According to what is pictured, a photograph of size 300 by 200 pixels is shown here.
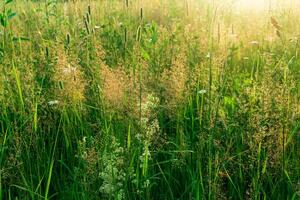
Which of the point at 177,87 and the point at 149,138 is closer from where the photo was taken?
the point at 149,138

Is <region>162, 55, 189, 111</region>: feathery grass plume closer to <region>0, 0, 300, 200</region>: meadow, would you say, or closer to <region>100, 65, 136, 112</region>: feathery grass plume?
<region>0, 0, 300, 200</region>: meadow

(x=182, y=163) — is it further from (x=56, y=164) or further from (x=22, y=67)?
(x=22, y=67)

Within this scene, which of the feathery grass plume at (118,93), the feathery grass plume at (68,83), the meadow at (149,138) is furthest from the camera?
the feathery grass plume at (68,83)

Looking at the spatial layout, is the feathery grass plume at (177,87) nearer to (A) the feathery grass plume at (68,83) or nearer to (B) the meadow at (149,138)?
(B) the meadow at (149,138)

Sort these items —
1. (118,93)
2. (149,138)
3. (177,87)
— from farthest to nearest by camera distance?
(177,87)
(118,93)
(149,138)

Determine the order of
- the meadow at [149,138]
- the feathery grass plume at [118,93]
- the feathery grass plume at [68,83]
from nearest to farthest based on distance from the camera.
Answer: the meadow at [149,138] < the feathery grass plume at [118,93] < the feathery grass plume at [68,83]

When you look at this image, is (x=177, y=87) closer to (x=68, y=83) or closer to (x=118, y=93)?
(x=118, y=93)

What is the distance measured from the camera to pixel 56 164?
2092 millimetres

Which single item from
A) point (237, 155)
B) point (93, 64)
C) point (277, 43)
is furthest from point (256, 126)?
point (277, 43)

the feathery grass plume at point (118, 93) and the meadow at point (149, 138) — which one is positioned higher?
the feathery grass plume at point (118, 93)

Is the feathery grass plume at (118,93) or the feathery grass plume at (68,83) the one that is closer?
the feathery grass plume at (118,93)

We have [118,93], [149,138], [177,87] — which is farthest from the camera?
[177,87]

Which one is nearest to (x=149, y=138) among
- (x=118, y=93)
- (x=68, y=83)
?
(x=118, y=93)

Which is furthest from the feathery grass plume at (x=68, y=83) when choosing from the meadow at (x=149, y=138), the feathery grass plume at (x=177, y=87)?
the feathery grass plume at (x=177, y=87)
